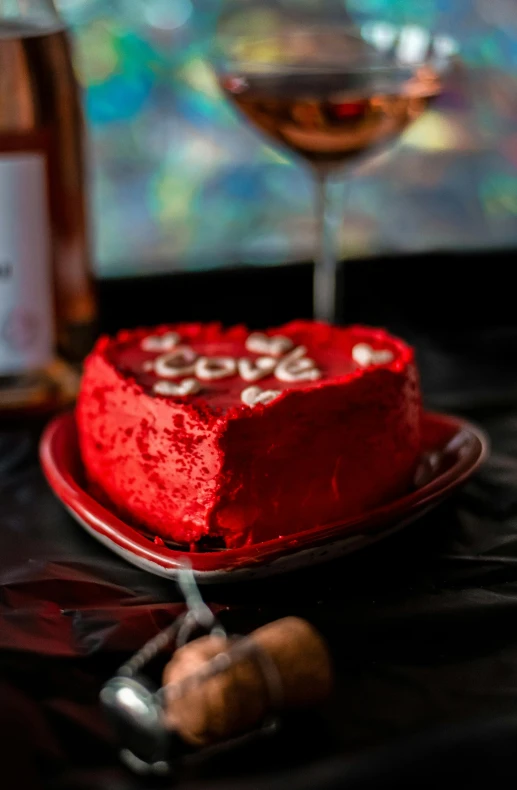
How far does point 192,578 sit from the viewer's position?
1.94 ft

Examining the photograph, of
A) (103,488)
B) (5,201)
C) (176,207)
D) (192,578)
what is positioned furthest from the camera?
(176,207)

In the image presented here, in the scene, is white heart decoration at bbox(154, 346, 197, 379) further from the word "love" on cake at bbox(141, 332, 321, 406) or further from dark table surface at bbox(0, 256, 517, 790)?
dark table surface at bbox(0, 256, 517, 790)

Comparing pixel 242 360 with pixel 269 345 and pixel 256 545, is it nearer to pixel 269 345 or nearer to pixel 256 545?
pixel 269 345

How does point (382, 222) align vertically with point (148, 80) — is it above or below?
below

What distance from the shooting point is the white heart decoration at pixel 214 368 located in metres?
0.68

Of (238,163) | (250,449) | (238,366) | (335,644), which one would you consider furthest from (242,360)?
(238,163)

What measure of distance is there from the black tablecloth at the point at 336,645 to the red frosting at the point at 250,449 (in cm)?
4

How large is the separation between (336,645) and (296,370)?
19 centimetres

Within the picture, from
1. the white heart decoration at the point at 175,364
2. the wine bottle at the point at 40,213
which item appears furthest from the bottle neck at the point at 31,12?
the white heart decoration at the point at 175,364

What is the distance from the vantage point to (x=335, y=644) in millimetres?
587

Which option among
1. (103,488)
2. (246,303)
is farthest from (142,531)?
(246,303)

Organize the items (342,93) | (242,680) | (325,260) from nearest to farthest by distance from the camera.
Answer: (242,680)
(342,93)
(325,260)

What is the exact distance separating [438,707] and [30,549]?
32cm

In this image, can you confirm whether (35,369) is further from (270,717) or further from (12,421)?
(270,717)
